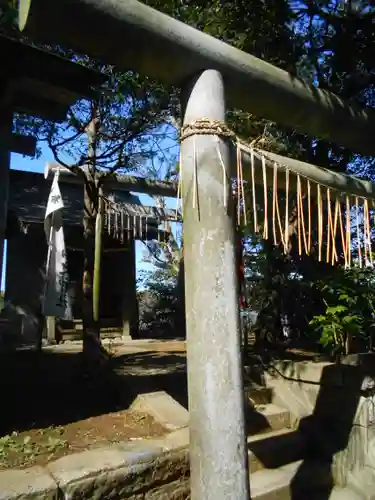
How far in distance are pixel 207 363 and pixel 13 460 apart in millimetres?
2075

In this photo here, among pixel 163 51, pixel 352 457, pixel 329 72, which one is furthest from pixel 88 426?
pixel 329 72

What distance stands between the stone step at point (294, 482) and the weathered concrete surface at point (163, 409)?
91 cm

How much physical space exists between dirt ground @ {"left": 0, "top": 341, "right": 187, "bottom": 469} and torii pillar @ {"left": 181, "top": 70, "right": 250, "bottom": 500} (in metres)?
1.78

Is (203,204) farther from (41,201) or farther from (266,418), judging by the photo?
(41,201)

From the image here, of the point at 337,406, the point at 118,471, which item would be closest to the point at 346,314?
the point at 337,406

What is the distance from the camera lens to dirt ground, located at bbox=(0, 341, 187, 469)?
4023mm

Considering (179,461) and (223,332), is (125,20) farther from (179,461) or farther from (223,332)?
(179,461)

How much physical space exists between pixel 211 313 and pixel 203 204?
25.4 inches

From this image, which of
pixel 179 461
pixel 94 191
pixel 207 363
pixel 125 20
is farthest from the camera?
pixel 94 191

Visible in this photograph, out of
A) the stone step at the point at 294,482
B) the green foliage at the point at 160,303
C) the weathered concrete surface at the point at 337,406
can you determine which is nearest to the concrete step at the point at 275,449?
the stone step at the point at 294,482

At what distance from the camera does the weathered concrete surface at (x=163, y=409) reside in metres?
4.60

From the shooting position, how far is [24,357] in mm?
7922

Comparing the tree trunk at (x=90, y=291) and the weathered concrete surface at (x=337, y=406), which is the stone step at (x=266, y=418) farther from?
the tree trunk at (x=90, y=291)

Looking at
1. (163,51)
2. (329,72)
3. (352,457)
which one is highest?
(329,72)
